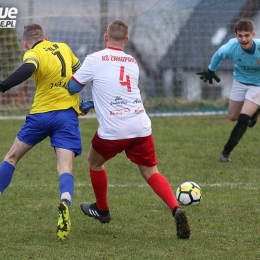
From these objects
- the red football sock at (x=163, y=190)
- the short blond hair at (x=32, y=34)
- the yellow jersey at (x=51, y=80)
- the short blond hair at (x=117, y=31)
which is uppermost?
the short blond hair at (x=117, y=31)

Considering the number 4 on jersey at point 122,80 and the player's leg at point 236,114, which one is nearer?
the number 4 on jersey at point 122,80

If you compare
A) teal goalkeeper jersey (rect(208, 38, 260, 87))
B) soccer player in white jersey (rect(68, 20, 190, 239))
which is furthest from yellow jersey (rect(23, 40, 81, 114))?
teal goalkeeper jersey (rect(208, 38, 260, 87))

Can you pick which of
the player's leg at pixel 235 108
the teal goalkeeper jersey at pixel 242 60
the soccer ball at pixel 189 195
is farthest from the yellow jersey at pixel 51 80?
the player's leg at pixel 235 108

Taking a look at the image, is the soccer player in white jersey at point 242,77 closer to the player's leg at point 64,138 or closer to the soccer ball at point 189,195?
the soccer ball at point 189,195

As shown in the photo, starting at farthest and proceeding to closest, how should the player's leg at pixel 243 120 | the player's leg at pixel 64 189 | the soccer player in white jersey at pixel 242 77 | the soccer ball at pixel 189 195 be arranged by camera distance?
the player's leg at pixel 243 120
the soccer player in white jersey at pixel 242 77
the soccer ball at pixel 189 195
the player's leg at pixel 64 189

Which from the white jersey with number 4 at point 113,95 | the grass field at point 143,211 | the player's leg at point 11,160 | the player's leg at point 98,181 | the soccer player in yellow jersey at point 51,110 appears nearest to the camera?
the grass field at point 143,211

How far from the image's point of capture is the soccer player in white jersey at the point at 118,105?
624cm

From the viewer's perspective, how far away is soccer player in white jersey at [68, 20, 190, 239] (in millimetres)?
6242

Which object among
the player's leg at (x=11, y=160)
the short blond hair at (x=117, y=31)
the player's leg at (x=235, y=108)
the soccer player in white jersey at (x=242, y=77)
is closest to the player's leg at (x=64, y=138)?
the player's leg at (x=11, y=160)

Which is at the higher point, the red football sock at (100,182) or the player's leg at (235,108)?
the red football sock at (100,182)

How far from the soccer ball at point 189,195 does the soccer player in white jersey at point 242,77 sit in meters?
2.86

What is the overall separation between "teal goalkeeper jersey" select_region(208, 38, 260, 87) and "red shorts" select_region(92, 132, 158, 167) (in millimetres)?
4120

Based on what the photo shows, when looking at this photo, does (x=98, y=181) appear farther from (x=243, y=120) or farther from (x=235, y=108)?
(x=235, y=108)

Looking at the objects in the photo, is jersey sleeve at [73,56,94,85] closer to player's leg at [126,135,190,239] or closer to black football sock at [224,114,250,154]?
player's leg at [126,135,190,239]
